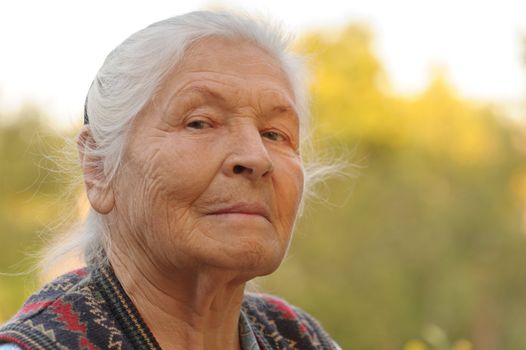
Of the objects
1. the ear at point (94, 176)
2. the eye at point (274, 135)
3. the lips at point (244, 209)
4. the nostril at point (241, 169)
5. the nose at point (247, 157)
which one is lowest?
the ear at point (94, 176)

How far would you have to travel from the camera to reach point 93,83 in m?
2.67

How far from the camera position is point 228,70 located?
2504 mm

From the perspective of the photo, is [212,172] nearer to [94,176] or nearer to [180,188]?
[180,188]

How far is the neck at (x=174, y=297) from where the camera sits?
250cm

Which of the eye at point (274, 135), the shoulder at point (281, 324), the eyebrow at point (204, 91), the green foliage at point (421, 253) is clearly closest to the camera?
the eyebrow at point (204, 91)

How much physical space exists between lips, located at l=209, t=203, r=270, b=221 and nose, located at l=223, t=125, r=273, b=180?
0.07 meters

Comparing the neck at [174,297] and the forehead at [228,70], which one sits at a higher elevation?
the forehead at [228,70]

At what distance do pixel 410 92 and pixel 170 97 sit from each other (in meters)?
35.1

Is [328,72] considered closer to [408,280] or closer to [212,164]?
[408,280]

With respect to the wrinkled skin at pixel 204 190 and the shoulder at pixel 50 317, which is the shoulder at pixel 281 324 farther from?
the shoulder at pixel 50 317

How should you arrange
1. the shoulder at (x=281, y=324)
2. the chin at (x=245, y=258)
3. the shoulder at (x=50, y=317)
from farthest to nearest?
1. the shoulder at (x=281, y=324)
2. the chin at (x=245, y=258)
3. the shoulder at (x=50, y=317)

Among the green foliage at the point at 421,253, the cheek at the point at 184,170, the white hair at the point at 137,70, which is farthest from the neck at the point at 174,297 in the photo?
the green foliage at the point at 421,253

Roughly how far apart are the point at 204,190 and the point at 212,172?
0.05 meters

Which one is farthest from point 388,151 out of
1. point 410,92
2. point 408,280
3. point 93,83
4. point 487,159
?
point 93,83
